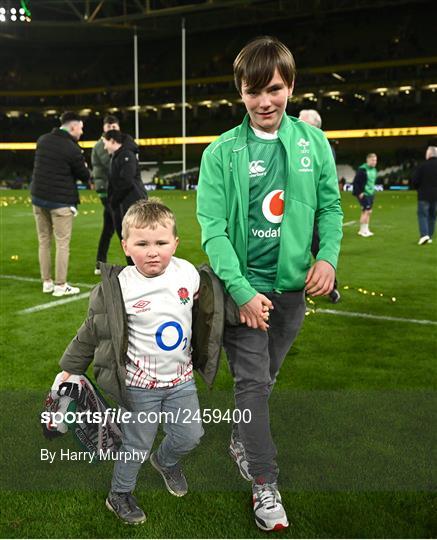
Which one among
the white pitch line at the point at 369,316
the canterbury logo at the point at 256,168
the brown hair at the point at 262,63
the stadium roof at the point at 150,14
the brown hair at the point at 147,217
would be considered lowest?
the white pitch line at the point at 369,316

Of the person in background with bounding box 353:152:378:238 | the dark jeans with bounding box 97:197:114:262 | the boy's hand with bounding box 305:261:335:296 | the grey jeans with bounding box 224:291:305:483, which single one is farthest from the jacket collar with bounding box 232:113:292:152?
the person in background with bounding box 353:152:378:238

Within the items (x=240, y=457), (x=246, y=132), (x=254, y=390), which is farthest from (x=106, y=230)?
(x=254, y=390)

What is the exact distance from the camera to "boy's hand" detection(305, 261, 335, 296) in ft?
8.42

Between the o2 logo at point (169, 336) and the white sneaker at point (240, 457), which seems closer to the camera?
the o2 logo at point (169, 336)

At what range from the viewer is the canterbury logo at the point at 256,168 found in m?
2.56

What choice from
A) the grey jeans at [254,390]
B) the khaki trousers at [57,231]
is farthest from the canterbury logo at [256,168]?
the khaki trousers at [57,231]

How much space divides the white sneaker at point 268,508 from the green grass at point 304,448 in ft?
0.14

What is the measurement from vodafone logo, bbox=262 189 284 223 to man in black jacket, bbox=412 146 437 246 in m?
9.37

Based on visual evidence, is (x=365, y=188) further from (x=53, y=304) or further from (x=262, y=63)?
(x=262, y=63)

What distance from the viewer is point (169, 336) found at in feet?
8.21

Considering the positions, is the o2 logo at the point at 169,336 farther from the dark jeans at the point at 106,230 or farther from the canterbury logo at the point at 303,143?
the dark jeans at the point at 106,230

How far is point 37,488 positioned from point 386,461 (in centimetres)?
166

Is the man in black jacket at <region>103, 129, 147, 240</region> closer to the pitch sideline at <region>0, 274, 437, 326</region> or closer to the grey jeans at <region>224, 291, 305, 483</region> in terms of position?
the pitch sideline at <region>0, 274, 437, 326</region>

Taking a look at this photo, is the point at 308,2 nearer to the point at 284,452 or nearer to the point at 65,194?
the point at 65,194
